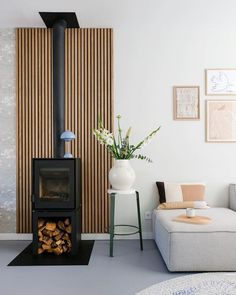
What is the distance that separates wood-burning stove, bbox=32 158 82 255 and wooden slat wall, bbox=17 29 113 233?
533 mm

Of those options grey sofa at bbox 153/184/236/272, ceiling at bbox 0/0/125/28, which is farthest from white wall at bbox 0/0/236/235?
grey sofa at bbox 153/184/236/272

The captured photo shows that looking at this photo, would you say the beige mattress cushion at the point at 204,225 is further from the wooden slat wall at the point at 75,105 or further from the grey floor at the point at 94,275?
the wooden slat wall at the point at 75,105

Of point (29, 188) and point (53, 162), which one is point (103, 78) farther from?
point (29, 188)

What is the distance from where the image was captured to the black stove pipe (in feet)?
11.9

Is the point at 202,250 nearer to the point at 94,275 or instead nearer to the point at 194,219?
the point at 194,219

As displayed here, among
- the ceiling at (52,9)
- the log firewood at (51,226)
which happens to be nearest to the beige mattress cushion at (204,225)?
the log firewood at (51,226)

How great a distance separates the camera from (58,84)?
3.69m

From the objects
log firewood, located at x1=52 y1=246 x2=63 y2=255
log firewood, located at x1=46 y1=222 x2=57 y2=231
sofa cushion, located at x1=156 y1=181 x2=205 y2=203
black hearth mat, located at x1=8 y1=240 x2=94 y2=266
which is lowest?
black hearth mat, located at x1=8 y1=240 x2=94 y2=266

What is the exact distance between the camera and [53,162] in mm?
3328

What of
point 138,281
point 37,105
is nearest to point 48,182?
point 37,105

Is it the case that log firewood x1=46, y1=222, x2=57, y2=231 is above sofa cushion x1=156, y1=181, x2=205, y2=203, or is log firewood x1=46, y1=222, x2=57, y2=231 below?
below

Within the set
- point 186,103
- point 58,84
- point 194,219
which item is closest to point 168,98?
point 186,103

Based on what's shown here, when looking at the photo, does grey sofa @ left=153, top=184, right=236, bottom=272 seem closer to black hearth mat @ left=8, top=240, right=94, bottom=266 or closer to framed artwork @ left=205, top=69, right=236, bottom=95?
black hearth mat @ left=8, top=240, right=94, bottom=266

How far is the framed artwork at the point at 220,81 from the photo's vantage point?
3949mm
